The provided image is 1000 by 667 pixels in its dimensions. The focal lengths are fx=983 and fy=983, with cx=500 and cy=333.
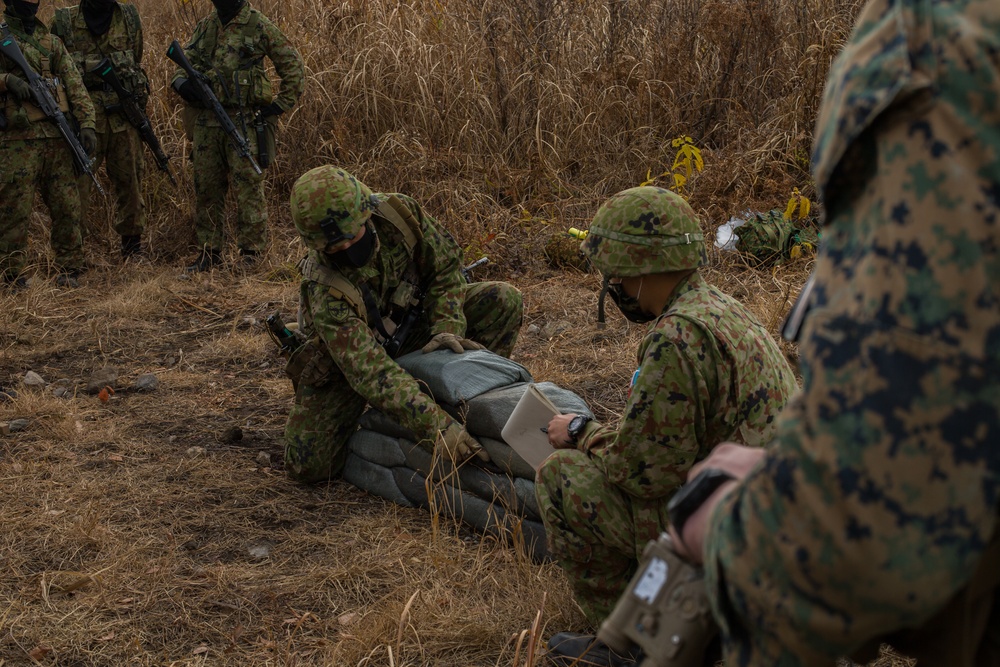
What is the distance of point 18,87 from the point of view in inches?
248

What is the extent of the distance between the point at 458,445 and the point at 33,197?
4604mm

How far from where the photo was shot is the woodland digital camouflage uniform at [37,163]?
646cm

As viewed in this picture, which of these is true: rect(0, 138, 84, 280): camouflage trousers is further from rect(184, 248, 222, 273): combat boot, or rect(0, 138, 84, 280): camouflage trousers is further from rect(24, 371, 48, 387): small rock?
rect(24, 371, 48, 387): small rock

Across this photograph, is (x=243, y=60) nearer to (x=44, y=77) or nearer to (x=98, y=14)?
(x=98, y=14)

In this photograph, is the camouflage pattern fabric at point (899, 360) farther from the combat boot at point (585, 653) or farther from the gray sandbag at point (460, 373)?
the gray sandbag at point (460, 373)

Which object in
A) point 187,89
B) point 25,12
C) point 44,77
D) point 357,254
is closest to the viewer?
point 357,254

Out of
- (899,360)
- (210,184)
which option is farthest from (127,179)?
(899,360)

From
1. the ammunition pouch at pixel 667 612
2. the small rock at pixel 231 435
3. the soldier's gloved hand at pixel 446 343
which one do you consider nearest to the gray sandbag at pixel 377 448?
the soldier's gloved hand at pixel 446 343

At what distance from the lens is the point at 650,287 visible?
2490 millimetres

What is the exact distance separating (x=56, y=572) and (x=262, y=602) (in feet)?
2.21

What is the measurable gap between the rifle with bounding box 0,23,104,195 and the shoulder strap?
3.57 metres

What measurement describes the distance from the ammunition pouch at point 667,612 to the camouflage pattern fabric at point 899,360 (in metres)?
0.17

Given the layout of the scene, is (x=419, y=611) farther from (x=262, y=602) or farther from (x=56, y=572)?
(x=56, y=572)

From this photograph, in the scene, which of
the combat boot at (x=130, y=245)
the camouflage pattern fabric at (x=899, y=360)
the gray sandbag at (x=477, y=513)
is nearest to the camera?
the camouflage pattern fabric at (x=899, y=360)
